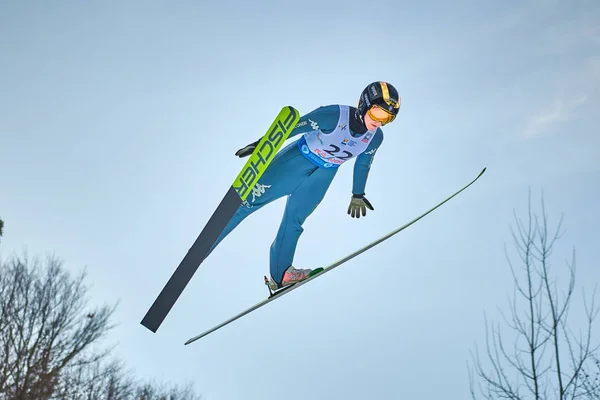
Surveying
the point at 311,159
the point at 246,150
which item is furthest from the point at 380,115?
the point at 246,150

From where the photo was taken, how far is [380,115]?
4.60 metres

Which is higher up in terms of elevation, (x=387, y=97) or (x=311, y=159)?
(x=387, y=97)

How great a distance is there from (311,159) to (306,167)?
0.10 metres

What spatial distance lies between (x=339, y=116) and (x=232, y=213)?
4.35 feet

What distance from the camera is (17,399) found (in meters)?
9.06

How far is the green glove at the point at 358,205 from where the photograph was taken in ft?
18.5

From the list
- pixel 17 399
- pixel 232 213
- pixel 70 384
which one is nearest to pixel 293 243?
pixel 232 213

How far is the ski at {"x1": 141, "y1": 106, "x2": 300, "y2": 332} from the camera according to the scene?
175 inches

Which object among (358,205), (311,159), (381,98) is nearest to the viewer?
(381,98)

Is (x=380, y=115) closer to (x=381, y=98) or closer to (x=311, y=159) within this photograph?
(x=381, y=98)

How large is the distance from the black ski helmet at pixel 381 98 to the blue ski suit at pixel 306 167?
175 millimetres

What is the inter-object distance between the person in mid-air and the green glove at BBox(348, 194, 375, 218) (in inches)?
14.8

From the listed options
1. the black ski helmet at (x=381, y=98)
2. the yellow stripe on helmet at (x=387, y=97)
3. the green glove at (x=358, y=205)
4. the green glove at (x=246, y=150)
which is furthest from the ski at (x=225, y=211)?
the green glove at (x=358, y=205)

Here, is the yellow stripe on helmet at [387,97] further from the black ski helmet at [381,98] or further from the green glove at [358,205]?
the green glove at [358,205]
